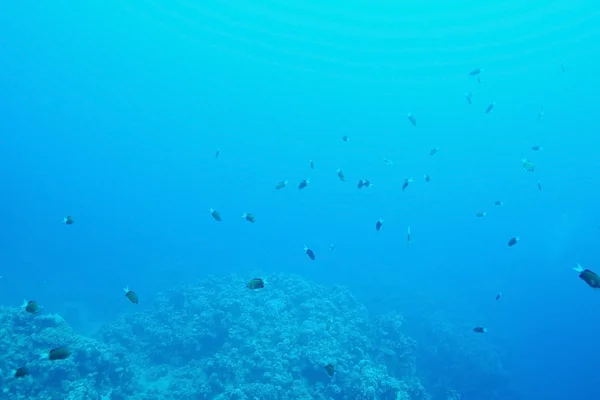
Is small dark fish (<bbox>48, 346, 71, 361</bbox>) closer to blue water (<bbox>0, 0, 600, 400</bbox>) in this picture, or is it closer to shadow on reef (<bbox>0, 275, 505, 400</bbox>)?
shadow on reef (<bbox>0, 275, 505, 400</bbox>)

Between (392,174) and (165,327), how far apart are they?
82.1 m

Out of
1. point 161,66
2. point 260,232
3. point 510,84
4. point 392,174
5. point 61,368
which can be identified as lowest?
point 260,232

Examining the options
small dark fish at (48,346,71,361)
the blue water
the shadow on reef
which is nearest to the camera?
small dark fish at (48,346,71,361)

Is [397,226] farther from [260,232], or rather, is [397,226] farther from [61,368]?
[61,368]

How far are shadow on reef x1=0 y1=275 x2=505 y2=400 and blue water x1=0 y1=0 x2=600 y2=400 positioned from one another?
720cm

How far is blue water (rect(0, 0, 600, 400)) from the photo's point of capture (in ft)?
123

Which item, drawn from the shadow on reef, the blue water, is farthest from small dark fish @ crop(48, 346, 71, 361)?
the blue water

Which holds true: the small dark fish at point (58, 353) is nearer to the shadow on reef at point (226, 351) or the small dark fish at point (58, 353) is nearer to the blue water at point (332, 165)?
the shadow on reef at point (226, 351)

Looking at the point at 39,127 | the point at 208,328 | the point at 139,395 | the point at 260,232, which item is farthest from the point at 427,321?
the point at 39,127

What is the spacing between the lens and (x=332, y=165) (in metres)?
97.6

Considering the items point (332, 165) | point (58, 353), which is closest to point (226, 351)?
point (58, 353)

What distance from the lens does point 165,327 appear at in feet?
59.0

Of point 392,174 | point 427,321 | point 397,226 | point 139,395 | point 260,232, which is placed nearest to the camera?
point 139,395

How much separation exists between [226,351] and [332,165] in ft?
278
